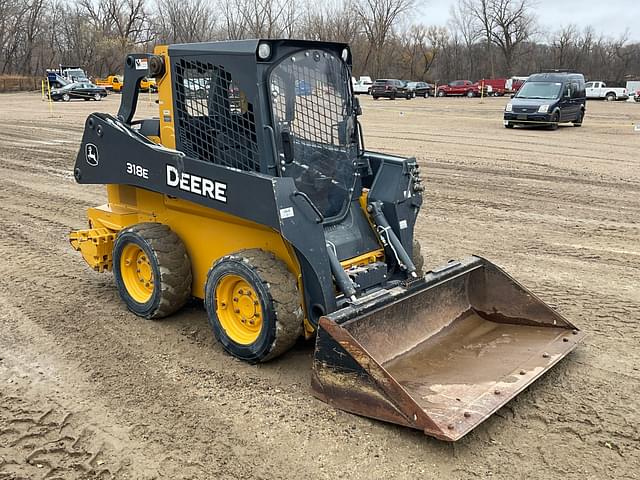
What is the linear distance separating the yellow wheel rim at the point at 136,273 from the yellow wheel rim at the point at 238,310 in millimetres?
980

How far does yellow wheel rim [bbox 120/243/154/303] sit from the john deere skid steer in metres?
0.02

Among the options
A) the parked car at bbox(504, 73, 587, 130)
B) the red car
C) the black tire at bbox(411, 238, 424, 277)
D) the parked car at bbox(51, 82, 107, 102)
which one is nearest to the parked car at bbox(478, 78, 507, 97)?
the red car

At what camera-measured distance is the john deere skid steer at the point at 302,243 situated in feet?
13.0

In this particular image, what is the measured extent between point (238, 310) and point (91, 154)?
6.74 feet

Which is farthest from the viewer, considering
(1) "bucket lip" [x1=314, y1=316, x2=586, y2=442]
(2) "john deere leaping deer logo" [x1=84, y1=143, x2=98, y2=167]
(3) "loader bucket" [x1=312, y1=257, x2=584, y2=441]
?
(2) "john deere leaping deer logo" [x1=84, y1=143, x2=98, y2=167]

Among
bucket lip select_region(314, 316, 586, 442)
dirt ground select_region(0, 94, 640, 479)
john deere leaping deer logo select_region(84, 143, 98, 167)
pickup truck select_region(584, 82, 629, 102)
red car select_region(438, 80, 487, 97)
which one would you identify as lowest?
dirt ground select_region(0, 94, 640, 479)

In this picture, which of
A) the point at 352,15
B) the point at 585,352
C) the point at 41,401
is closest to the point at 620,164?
the point at 585,352

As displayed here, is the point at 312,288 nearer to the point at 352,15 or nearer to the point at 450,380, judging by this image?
the point at 450,380

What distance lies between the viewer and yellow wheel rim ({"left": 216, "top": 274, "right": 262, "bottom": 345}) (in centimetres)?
432

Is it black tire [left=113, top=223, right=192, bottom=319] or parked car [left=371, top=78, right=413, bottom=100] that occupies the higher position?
parked car [left=371, top=78, right=413, bottom=100]

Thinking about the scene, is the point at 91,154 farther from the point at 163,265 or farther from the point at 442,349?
the point at 442,349

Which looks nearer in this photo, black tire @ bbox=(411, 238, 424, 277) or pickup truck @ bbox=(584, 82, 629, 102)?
black tire @ bbox=(411, 238, 424, 277)

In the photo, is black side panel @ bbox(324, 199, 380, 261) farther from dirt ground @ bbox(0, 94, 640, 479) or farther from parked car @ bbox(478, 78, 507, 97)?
parked car @ bbox(478, 78, 507, 97)

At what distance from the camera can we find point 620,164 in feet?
43.1
